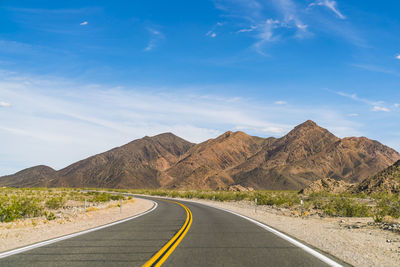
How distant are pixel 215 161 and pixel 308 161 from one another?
129 ft

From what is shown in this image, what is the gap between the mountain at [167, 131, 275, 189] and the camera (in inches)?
4788

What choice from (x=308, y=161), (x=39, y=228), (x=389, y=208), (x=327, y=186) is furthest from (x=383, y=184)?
(x=308, y=161)

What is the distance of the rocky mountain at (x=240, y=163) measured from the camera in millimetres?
116875

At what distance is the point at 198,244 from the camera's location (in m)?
9.09

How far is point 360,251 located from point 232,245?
3.29m

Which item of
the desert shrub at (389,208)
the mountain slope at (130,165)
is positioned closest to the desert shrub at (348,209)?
the desert shrub at (389,208)

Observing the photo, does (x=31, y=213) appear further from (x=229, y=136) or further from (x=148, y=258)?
(x=229, y=136)

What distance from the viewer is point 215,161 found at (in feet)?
472

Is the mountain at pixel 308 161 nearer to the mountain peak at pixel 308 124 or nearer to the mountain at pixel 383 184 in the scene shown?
the mountain peak at pixel 308 124

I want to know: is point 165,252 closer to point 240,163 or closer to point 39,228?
point 39,228

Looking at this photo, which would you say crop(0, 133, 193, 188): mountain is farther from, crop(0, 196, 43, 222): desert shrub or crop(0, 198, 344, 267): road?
crop(0, 198, 344, 267): road

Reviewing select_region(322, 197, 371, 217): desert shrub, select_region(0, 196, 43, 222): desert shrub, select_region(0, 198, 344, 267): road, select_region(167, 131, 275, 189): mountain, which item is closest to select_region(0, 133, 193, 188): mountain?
select_region(167, 131, 275, 189): mountain

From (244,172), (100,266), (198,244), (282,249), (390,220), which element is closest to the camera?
(100,266)

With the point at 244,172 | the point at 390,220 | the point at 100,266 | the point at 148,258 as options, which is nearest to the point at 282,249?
the point at 148,258
